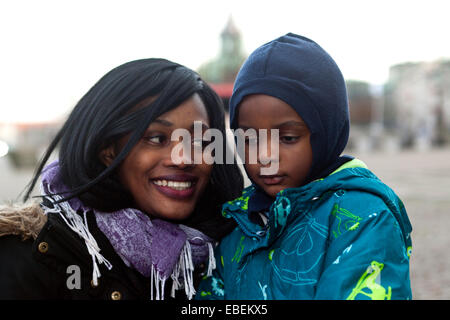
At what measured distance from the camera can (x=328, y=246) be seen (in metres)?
1.74

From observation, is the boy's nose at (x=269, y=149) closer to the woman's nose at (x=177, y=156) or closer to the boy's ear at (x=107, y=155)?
the woman's nose at (x=177, y=156)

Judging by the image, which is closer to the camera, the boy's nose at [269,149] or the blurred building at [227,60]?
the boy's nose at [269,149]

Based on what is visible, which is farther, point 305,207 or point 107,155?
point 107,155

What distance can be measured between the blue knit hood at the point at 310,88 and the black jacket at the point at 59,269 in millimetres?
885

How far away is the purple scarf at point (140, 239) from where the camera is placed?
Result: 77.1 inches

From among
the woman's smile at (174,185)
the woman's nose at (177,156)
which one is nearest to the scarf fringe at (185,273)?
the woman's smile at (174,185)

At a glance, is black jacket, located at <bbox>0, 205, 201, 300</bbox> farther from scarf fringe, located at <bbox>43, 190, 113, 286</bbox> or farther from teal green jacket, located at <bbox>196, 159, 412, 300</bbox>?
teal green jacket, located at <bbox>196, 159, 412, 300</bbox>

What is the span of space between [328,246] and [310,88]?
68 centimetres

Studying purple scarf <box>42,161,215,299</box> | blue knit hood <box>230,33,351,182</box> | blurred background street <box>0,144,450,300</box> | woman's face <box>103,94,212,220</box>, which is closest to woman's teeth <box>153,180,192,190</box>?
woman's face <box>103,94,212,220</box>

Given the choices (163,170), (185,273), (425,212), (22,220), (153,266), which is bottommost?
(425,212)

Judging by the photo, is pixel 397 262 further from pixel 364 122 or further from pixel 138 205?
pixel 364 122

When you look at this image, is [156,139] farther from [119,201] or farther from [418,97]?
[418,97]

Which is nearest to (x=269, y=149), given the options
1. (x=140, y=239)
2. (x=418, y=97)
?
(x=140, y=239)

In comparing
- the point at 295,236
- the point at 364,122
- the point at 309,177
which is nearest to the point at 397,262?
the point at 295,236
